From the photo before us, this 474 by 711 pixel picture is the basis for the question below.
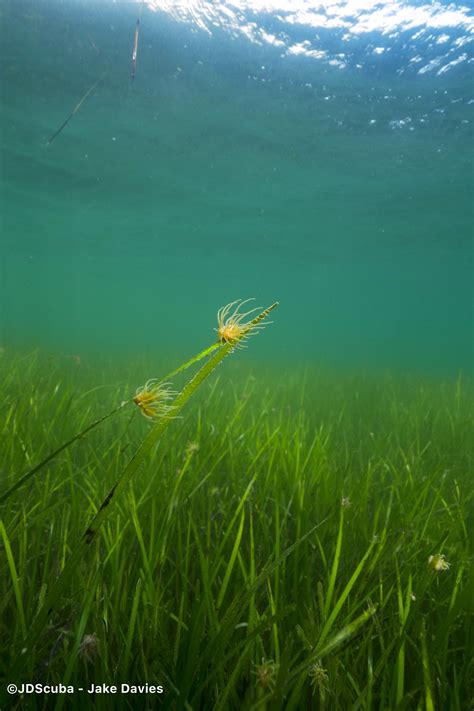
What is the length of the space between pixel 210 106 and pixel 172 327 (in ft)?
411

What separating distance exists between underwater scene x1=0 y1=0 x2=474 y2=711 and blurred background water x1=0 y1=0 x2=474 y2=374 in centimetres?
13

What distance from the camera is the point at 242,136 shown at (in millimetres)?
20562

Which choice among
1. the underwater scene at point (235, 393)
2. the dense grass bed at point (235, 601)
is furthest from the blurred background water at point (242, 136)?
the dense grass bed at point (235, 601)

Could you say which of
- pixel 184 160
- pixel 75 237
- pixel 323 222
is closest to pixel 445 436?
pixel 184 160

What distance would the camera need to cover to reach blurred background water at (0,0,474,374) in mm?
13359

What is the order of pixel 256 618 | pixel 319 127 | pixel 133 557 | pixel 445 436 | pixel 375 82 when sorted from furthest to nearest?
pixel 319 127
pixel 375 82
pixel 445 436
pixel 133 557
pixel 256 618

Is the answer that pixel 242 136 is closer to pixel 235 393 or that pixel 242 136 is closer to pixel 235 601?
pixel 235 393

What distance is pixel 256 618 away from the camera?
1350mm

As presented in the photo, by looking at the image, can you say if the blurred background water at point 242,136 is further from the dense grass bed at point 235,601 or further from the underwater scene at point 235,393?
the dense grass bed at point 235,601

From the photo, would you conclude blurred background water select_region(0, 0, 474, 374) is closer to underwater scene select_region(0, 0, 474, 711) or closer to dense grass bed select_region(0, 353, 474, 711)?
underwater scene select_region(0, 0, 474, 711)

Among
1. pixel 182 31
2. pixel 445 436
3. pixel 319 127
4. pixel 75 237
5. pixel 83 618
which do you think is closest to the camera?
pixel 83 618

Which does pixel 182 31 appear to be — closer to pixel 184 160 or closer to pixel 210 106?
pixel 210 106

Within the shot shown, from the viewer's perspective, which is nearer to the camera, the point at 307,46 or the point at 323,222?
the point at 307,46

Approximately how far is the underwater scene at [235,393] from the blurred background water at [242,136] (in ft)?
0.43
